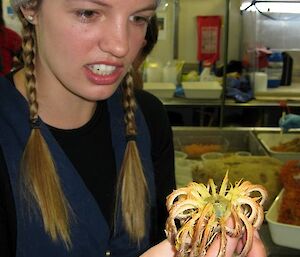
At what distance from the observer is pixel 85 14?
82 centimetres

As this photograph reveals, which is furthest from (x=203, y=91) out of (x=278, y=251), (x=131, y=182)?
(x=131, y=182)

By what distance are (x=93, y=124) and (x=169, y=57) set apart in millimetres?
2858

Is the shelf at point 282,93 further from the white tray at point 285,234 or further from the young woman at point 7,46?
the young woman at point 7,46

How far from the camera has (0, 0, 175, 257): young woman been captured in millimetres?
838

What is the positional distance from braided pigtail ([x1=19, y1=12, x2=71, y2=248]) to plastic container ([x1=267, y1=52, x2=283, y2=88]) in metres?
2.16

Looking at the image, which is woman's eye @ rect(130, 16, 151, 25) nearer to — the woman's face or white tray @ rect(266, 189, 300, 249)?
the woman's face

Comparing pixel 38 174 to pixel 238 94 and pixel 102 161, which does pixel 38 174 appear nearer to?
pixel 102 161

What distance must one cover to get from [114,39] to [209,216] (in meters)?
0.38

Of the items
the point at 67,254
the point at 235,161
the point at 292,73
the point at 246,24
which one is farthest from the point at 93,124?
the point at 246,24

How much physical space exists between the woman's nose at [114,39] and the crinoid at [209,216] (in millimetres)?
303

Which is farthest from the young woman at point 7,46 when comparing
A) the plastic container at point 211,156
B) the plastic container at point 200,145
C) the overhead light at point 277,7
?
the overhead light at point 277,7

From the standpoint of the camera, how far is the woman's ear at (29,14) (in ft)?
2.93

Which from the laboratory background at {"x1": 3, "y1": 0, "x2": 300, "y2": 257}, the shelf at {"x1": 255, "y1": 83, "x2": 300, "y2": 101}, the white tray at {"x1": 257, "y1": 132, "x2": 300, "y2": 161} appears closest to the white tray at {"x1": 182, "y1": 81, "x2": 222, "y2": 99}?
the laboratory background at {"x1": 3, "y1": 0, "x2": 300, "y2": 257}

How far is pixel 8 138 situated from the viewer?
0.91m
